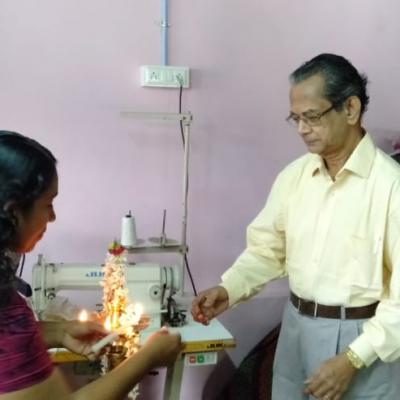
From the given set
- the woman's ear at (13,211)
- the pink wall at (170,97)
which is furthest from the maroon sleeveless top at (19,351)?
the pink wall at (170,97)

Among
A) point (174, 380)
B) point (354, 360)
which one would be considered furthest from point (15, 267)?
point (174, 380)

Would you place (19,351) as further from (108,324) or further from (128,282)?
(128,282)

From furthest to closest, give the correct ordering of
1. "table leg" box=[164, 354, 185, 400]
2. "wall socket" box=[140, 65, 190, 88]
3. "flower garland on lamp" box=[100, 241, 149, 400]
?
"wall socket" box=[140, 65, 190, 88] → "table leg" box=[164, 354, 185, 400] → "flower garland on lamp" box=[100, 241, 149, 400]

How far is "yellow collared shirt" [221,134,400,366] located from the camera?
4.69ft

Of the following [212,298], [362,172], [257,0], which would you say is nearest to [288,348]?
[212,298]

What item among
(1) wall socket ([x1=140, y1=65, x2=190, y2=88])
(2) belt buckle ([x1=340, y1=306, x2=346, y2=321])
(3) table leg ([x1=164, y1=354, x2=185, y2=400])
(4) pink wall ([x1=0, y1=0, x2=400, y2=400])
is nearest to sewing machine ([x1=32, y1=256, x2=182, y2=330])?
(3) table leg ([x1=164, y1=354, x2=185, y2=400])

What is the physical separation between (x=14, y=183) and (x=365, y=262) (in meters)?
0.98

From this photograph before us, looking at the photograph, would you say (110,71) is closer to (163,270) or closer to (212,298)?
(163,270)

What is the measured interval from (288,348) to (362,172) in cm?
62

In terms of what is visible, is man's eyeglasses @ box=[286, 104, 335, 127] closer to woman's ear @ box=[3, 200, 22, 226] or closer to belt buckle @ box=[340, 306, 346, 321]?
belt buckle @ box=[340, 306, 346, 321]

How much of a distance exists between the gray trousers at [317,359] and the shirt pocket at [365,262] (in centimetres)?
12

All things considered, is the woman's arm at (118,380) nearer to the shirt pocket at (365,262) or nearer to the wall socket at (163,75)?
the shirt pocket at (365,262)

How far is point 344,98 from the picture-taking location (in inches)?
59.8

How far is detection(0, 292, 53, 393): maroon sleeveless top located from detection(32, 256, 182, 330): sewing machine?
3.21 feet
